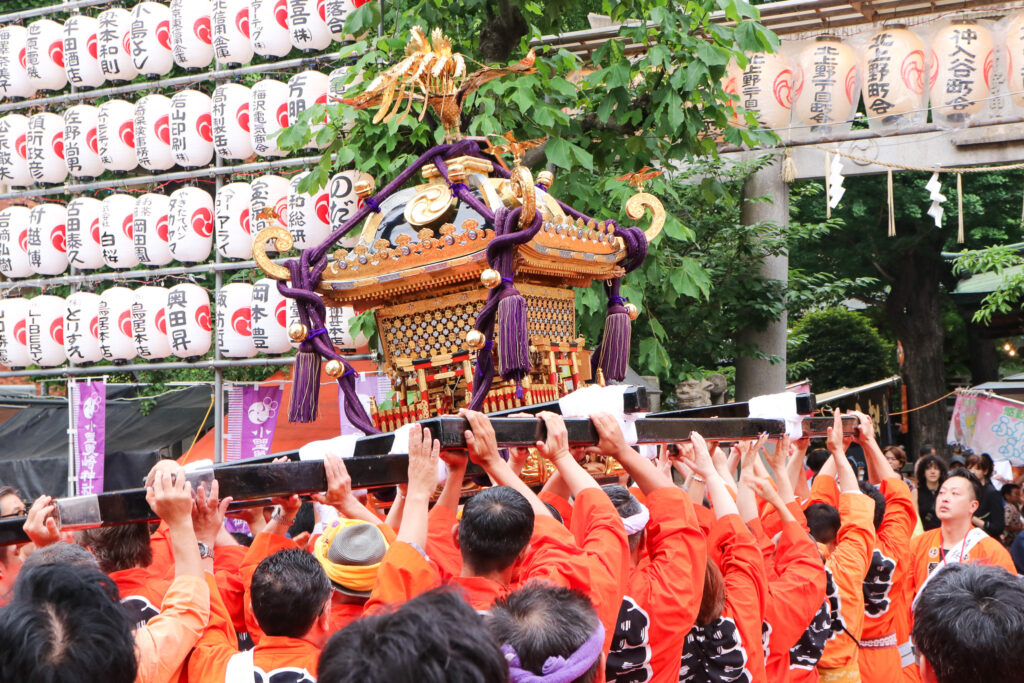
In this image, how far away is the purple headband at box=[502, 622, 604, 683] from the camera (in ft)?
6.86

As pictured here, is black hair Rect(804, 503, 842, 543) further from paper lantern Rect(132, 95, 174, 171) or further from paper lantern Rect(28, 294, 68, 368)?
paper lantern Rect(28, 294, 68, 368)

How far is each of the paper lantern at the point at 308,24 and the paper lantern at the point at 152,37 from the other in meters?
1.79

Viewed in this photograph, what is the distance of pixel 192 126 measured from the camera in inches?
388

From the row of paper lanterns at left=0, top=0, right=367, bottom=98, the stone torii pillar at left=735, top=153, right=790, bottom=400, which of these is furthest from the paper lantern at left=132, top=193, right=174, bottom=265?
the stone torii pillar at left=735, top=153, right=790, bottom=400

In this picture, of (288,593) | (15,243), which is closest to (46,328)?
(15,243)

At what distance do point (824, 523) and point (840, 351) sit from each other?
1535 centimetres

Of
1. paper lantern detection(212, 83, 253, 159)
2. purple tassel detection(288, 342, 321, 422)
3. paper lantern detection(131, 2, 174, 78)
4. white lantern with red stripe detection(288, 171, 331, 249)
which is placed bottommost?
purple tassel detection(288, 342, 321, 422)

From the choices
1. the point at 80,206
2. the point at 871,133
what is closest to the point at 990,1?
the point at 871,133

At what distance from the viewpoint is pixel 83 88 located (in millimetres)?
11727

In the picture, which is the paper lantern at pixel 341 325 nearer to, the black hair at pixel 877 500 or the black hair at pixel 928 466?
the black hair at pixel 877 500

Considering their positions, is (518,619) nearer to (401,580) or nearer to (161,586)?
(401,580)

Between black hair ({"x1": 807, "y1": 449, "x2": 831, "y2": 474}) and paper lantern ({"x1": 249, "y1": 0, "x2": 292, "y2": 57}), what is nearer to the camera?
black hair ({"x1": 807, "y1": 449, "x2": 831, "y2": 474})

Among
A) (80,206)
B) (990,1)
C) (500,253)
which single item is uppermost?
(990,1)

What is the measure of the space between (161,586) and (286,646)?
626mm
